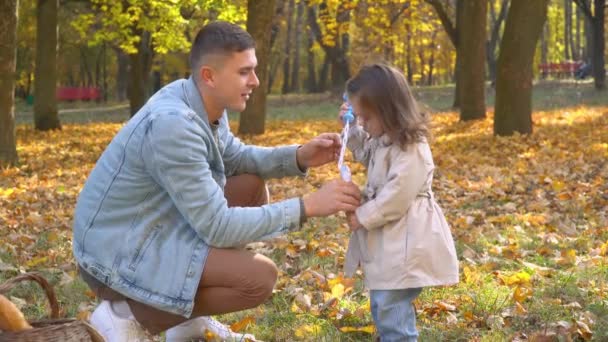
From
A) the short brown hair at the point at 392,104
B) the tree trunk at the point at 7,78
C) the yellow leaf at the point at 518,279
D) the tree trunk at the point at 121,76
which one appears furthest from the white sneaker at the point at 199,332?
the tree trunk at the point at 121,76

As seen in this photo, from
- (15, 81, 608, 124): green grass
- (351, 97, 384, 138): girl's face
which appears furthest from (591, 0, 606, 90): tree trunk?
(351, 97, 384, 138): girl's face

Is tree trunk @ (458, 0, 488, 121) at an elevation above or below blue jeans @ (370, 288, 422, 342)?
above

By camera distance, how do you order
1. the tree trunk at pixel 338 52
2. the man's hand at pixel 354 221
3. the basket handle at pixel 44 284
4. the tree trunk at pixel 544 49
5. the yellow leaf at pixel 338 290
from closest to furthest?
the basket handle at pixel 44 284
the man's hand at pixel 354 221
the yellow leaf at pixel 338 290
the tree trunk at pixel 338 52
the tree trunk at pixel 544 49

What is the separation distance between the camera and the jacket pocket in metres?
3.70

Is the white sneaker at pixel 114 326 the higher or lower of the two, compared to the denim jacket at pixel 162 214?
lower

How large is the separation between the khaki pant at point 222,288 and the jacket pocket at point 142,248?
252mm

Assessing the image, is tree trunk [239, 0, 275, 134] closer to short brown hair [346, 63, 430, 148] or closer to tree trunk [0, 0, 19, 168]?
tree trunk [0, 0, 19, 168]

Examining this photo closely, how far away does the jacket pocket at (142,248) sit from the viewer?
370cm

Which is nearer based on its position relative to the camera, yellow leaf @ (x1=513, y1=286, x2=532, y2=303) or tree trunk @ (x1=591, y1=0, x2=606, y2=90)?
yellow leaf @ (x1=513, y1=286, x2=532, y2=303)

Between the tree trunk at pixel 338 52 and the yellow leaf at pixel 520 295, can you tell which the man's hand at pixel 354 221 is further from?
the tree trunk at pixel 338 52

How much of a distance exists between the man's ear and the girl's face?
26.3 inches

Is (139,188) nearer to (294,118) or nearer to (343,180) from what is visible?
(343,180)

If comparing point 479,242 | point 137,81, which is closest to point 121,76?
point 137,81

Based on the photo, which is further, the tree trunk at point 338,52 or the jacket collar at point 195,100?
the tree trunk at point 338,52
